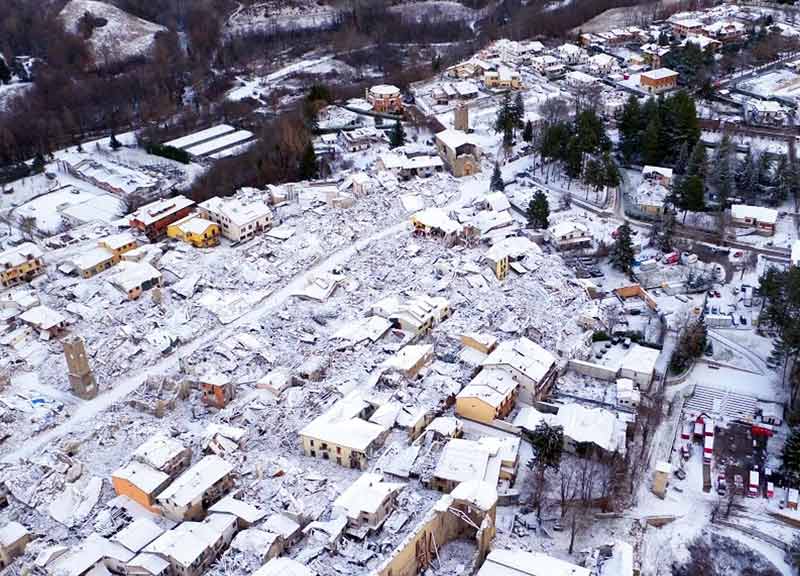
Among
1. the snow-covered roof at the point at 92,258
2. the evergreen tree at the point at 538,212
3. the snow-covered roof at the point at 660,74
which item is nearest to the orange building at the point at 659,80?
the snow-covered roof at the point at 660,74

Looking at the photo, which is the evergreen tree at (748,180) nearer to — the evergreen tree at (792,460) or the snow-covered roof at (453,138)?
the snow-covered roof at (453,138)

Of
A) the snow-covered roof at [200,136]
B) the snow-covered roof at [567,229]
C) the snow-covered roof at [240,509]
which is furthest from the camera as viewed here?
the snow-covered roof at [200,136]

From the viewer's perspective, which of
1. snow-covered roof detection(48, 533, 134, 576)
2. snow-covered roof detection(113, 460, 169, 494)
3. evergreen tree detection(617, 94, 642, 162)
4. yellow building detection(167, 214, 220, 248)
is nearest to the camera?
snow-covered roof detection(48, 533, 134, 576)

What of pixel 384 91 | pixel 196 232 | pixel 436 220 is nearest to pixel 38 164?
pixel 196 232

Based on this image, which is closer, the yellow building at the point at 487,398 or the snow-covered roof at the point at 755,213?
the yellow building at the point at 487,398

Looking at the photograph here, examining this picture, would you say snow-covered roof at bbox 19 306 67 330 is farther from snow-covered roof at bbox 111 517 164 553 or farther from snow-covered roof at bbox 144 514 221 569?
snow-covered roof at bbox 144 514 221 569

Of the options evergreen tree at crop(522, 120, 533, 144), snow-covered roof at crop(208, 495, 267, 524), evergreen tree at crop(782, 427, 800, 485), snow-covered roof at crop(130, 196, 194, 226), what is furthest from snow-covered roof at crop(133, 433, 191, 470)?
evergreen tree at crop(522, 120, 533, 144)
